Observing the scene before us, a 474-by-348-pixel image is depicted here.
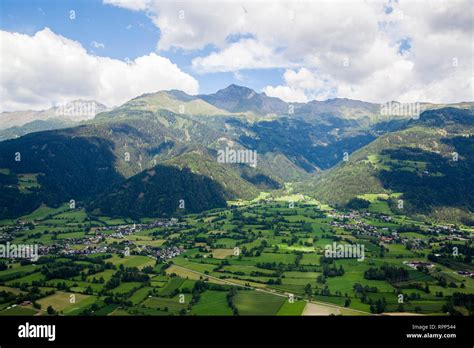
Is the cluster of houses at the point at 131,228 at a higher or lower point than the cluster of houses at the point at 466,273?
higher

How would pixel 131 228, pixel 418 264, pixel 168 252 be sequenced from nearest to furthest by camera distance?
pixel 418 264 < pixel 168 252 < pixel 131 228

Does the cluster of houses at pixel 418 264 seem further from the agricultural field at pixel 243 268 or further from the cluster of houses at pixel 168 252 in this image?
the cluster of houses at pixel 168 252

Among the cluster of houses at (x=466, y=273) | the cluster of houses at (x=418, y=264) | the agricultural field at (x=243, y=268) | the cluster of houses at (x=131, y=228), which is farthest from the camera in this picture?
the cluster of houses at (x=131, y=228)

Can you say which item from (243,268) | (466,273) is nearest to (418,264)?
(466,273)

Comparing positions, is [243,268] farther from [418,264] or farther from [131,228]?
[131,228]

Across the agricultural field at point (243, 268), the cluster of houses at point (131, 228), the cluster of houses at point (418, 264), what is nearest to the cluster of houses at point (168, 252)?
the agricultural field at point (243, 268)

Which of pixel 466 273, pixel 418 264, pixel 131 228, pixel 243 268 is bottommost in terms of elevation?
pixel 243 268

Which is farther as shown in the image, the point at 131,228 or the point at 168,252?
the point at 131,228

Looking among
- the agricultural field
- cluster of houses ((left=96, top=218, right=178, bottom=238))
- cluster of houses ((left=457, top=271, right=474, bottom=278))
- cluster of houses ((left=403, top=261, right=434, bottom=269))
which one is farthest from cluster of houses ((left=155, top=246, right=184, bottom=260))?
cluster of houses ((left=457, top=271, right=474, bottom=278))

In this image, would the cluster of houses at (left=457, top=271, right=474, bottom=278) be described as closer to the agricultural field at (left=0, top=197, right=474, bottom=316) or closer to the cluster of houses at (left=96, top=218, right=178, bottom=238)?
the agricultural field at (left=0, top=197, right=474, bottom=316)
